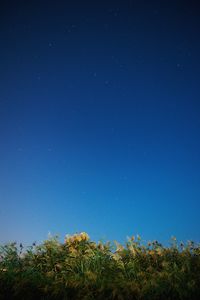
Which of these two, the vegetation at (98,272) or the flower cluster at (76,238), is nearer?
the vegetation at (98,272)

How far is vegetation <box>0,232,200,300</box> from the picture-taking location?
24.5 ft

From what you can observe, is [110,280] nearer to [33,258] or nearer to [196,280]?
[196,280]

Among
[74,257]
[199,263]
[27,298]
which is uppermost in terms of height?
[74,257]

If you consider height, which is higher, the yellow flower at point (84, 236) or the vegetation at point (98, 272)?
the yellow flower at point (84, 236)

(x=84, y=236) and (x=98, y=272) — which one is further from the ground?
(x=84, y=236)

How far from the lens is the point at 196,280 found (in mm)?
7488

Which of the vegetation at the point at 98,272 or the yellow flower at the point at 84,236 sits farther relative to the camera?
the yellow flower at the point at 84,236

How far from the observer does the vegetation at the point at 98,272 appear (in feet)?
24.5

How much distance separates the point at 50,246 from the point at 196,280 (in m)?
4.49

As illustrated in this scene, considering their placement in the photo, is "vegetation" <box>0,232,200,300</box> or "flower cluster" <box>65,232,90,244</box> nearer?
"vegetation" <box>0,232,200,300</box>

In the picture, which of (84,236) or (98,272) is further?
(84,236)

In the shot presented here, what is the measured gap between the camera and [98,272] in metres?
8.77

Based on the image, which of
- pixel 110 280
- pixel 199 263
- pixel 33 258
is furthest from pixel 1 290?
pixel 199 263

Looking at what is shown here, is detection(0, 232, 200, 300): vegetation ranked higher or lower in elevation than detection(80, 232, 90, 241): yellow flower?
lower
